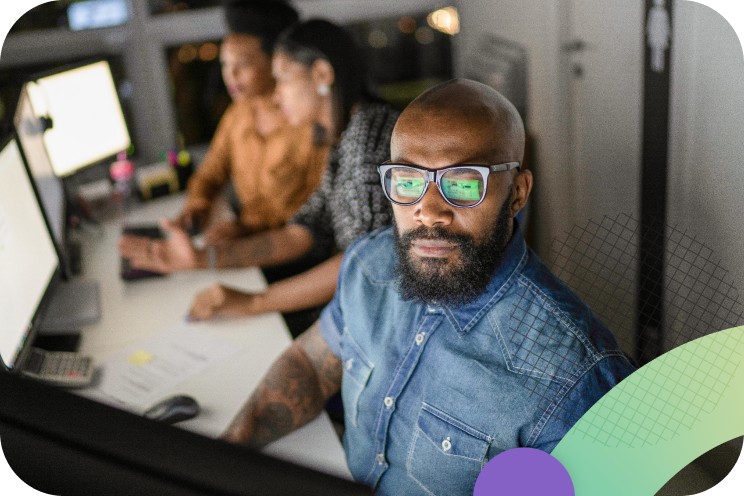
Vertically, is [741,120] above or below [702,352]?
above

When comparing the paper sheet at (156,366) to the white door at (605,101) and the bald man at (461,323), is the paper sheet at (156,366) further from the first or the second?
the white door at (605,101)

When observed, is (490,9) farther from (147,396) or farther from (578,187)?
(147,396)

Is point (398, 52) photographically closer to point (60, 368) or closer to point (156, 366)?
point (156, 366)

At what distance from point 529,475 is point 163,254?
3.99ft

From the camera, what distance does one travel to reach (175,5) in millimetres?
2520

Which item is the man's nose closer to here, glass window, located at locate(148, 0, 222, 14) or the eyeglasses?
the eyeglasses

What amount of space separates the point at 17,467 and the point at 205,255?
129 centimetres

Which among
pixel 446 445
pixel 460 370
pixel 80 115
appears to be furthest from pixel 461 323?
pixel 80 115

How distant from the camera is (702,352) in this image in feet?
3.23

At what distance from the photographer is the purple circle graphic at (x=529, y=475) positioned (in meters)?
0.94

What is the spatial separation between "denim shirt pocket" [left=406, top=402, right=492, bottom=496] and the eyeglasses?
12.5 inches

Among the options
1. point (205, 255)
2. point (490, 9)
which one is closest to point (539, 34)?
point (490, 9)

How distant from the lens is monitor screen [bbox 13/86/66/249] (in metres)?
1.66
